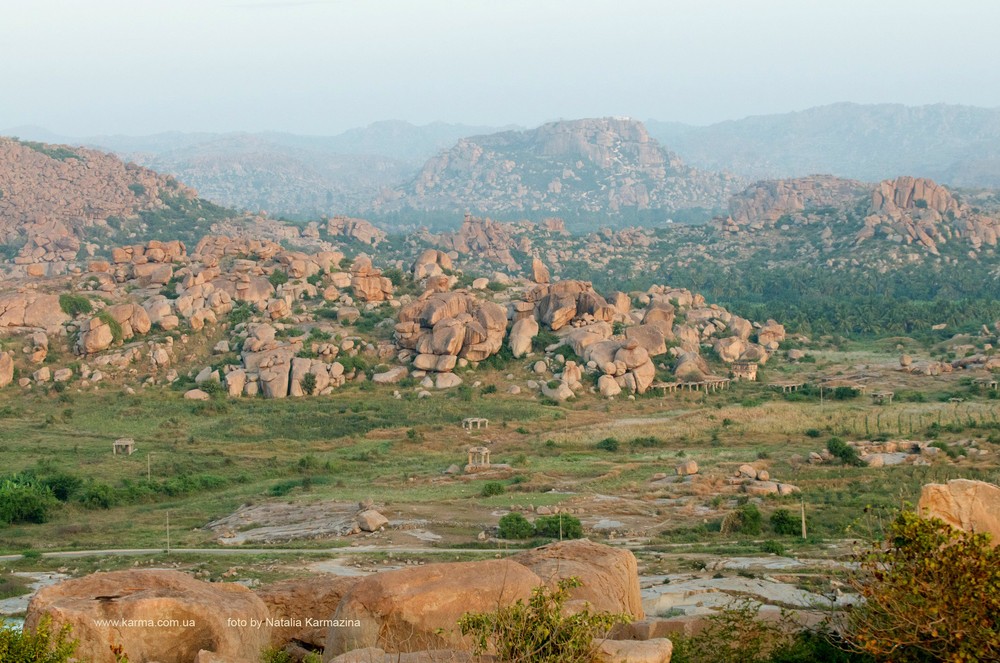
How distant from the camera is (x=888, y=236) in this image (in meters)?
98.0

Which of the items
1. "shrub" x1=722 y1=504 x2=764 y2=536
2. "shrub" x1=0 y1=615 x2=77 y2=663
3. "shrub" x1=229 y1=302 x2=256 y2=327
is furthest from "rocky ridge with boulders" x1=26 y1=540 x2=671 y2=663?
"shrub" x1=229 y1=302 x2=256 y2=327

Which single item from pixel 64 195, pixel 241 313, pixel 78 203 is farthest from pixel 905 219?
pixel 64 195

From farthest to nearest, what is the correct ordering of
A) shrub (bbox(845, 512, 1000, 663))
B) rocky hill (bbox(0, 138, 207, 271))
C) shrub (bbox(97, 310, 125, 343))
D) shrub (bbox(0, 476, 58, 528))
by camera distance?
rocky hill (bbox(0, 138, 207, 271)) < shrub (bbox(97, 310, 125, 343)) < shrub (bbox(0, 476, 58, 528)) < shrub (bbox(845, 512, 1000, 663))

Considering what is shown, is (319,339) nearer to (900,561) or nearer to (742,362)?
(742,362)

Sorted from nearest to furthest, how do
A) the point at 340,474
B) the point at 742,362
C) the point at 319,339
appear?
the point at 340,474, the point at 319,339, the point at 742,362

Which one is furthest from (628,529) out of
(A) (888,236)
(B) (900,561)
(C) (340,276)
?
(A) (888,236)

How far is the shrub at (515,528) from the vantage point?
26.4m

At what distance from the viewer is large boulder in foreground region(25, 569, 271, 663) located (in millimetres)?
11648

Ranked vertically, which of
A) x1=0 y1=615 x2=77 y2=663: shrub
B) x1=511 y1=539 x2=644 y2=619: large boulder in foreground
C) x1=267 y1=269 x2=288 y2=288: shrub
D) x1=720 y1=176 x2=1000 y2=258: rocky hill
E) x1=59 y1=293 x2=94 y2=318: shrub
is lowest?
x1=511 y1=539 x2=644 y2=619: large boulder in foreground

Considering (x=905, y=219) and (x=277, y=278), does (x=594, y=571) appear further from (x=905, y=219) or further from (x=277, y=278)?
(x=905, y=219)

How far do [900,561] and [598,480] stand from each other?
22.9 meters

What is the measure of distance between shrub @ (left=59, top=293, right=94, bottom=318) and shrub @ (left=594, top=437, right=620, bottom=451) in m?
27.5

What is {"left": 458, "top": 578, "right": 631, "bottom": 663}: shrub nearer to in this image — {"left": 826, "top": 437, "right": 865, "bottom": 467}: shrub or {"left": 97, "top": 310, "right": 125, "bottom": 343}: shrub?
{"left": 826, "top": 437, "right": 865, "bottom": 467}: shrub

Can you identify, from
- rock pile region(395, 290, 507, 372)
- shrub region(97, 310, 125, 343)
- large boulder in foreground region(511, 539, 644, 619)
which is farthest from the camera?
shrub region(97, 310, 125, 343)
